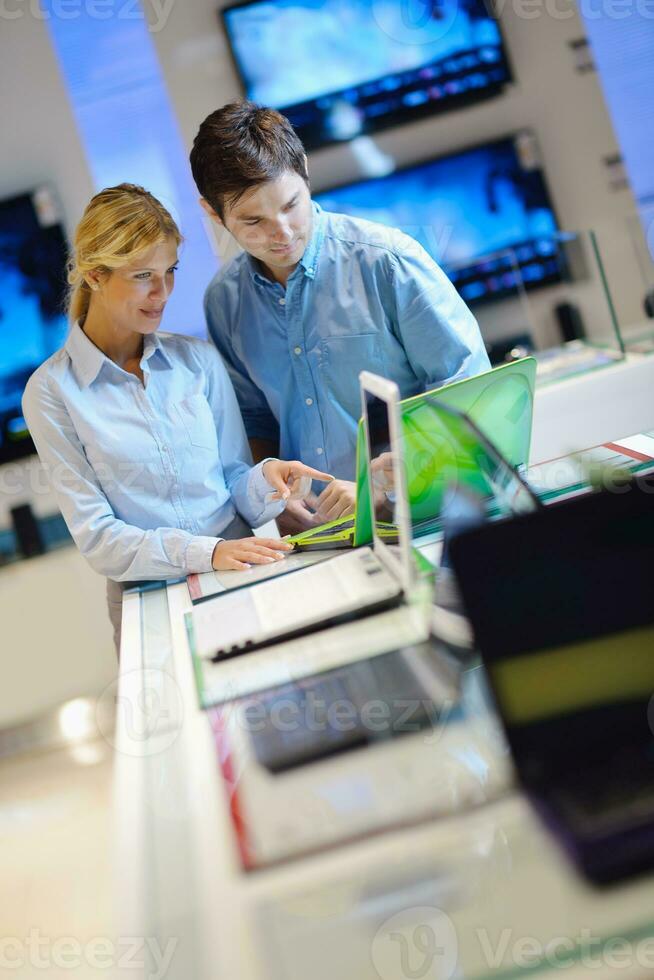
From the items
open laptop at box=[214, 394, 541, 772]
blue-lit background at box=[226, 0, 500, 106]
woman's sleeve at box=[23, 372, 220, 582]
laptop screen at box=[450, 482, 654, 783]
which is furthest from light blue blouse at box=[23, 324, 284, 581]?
blue-lit background at box=[226, 0, 500, 106]

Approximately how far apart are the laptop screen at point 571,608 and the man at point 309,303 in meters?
0.98

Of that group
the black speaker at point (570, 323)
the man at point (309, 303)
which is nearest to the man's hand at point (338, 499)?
the man at point (309, 303)

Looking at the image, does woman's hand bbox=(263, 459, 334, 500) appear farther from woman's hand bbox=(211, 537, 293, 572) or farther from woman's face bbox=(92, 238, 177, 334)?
woman's face bbox=(92, 238, 177, 334)

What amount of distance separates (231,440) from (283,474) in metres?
0.25

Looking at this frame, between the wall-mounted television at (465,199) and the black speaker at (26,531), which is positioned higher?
the wall-mounted television at (465,199)

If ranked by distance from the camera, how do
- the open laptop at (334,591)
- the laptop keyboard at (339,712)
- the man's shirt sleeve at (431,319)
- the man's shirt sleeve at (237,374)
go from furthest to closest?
the man's shirt sleeve at (237,374) → the man's shirt sleeve at (431,319) → the open laptop at (334,591) → the laptop keyboard at (339,712)

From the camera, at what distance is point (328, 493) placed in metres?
1.82

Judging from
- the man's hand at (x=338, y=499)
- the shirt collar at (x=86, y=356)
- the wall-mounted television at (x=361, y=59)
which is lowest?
the man's hand at (x=338, y=499)

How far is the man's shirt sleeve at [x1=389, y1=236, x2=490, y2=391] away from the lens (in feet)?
6.31

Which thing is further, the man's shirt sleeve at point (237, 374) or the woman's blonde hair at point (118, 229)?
the man's shirt sleeve at point (237, 374)

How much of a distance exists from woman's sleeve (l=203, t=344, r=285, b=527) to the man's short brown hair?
1.06ft

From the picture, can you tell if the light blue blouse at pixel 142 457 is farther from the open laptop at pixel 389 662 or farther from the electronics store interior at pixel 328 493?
the open laptop at pixel 389 662

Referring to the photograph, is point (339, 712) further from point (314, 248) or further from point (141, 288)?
point (314, 248)

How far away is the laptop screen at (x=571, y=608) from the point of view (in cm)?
81
